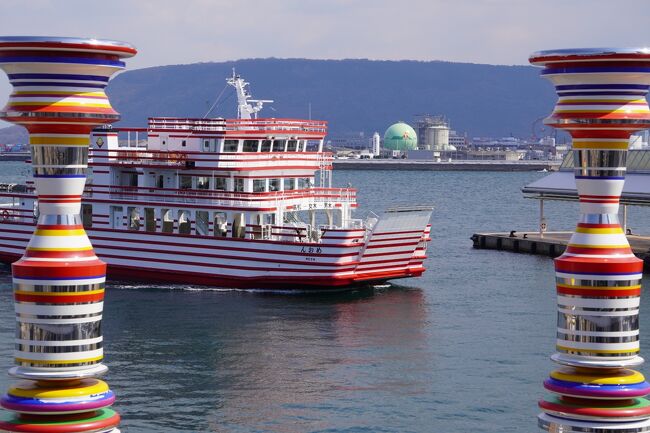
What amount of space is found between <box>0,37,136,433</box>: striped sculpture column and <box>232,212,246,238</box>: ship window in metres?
34.3

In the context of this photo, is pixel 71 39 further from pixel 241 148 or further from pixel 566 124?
pixel 241 148

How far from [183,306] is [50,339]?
3076 centimetres

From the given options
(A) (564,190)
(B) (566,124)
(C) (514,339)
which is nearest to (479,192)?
(A) (564,190)

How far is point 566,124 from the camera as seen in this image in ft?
51.9

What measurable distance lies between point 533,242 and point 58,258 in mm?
54539

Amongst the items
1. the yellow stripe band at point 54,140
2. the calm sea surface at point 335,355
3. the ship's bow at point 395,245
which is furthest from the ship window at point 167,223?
the yellow stripe band at point 54,140

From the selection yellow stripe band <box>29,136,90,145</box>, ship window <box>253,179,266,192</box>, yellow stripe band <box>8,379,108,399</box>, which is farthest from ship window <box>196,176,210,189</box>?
yellow stripe band <box>8,379,108,399</box>

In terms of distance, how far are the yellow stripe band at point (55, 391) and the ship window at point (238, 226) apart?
114 ft

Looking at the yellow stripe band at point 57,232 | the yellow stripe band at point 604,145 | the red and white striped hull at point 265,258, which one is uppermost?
the yellow stripe band at point 604,145

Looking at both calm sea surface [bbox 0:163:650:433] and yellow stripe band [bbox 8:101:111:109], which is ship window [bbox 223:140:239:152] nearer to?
calm sea surface [bbox 0:163:650:433]

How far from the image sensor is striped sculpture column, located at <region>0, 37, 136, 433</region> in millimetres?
14656

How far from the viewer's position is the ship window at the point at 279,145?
51031 millimetres

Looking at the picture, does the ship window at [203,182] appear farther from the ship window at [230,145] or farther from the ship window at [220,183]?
the ship window at [230,145]

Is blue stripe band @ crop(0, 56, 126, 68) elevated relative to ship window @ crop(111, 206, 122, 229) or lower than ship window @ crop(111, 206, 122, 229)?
elevated
